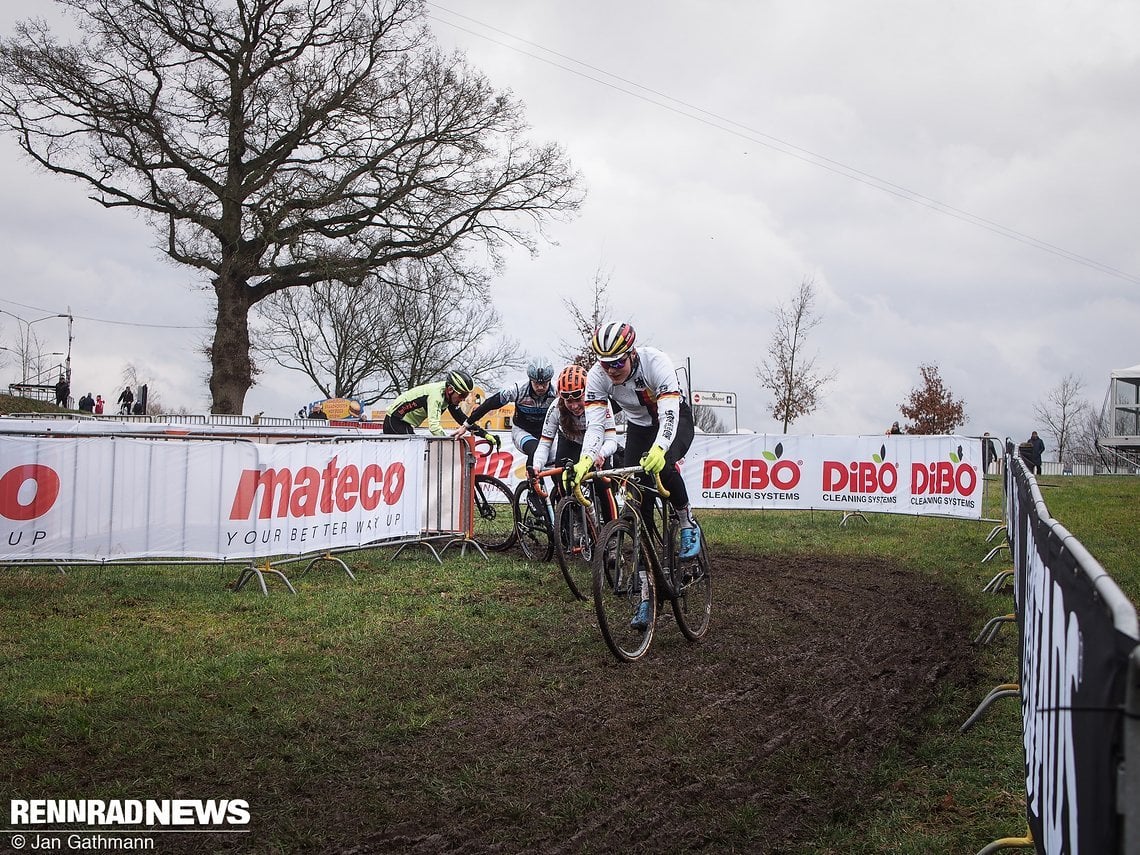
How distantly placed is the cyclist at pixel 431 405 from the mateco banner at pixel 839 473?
4.03 meters

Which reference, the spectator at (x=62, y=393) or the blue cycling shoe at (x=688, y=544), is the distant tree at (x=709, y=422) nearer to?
the spectator at (x=62, y=393)

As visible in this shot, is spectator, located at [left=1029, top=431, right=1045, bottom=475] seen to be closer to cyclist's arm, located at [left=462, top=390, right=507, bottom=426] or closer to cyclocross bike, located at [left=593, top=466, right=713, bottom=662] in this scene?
cyclist's arm, located at [left=462, top=390, right=507, bottom=426]

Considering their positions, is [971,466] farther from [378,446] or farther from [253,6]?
[253,6]

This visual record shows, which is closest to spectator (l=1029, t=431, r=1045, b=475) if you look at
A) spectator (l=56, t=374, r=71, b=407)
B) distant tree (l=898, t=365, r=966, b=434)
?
distant tree (l=898, t=365, r=966, b=434)

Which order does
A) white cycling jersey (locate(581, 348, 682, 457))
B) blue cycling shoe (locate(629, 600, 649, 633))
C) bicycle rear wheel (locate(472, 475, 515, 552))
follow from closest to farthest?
1. blue cycling shoe (locate(629, 600, 649, 633))
2. white cycling jersey (locate(581, 348, 682, 457))
3. bicycle rear wheel (locate(472, 475, 515, 552))

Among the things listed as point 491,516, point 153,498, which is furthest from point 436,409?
point 153,498

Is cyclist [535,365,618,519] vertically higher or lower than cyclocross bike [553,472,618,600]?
higher

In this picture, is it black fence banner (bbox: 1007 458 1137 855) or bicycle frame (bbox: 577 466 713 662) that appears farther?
bicycle frame (bbox: 577 466 713 662)

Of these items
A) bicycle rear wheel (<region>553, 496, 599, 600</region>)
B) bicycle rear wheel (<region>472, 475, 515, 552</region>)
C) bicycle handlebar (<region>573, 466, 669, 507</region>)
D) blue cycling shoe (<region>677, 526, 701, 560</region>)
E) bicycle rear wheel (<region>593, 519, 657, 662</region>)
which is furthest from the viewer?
bicycle rear wheel (<region>472, 475, 515, 552</region>)

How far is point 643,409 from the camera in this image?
7617 mm

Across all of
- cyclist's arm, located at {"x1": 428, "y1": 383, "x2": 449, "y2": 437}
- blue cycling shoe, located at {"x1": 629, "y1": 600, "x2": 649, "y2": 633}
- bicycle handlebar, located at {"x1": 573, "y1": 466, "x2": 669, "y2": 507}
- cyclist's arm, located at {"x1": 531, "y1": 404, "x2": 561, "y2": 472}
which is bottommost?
blue cycling shoe, located at {"x1": 629, "y1": 600, "x2": 649, "y2": 633}

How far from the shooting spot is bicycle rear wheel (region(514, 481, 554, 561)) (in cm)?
1148

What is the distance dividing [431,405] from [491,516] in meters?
1.78

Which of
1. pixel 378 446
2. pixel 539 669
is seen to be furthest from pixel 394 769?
pixel 378 446
